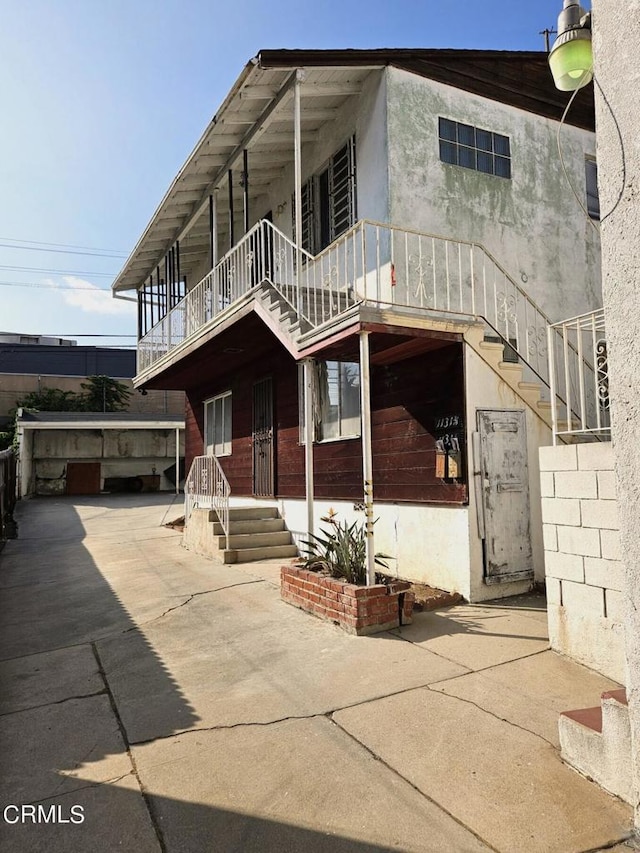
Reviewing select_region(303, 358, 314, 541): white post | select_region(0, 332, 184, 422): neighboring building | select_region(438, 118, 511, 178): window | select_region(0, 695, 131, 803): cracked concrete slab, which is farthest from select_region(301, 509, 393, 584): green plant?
select_region(0, 332, 184, 422): neighboring building

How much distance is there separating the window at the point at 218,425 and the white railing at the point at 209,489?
1.14m

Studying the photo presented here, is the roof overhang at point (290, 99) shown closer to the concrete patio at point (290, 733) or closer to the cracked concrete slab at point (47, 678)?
the concrete patio at point (290, 733)

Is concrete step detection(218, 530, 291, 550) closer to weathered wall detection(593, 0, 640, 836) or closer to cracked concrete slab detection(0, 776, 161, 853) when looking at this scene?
cracked concrete slab detection(0, 776, 161, 853)

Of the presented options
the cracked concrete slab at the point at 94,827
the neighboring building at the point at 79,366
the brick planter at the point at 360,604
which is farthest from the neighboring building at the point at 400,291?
the neighboring building at the point at 79,366

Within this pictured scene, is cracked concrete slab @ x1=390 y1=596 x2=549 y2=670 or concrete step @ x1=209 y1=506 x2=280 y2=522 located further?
concrete step @ x1=209 y1=506 x2=280 y2=522

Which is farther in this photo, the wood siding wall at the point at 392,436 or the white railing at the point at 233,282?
the white railing at the point at 233,282

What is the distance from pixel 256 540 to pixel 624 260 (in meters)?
7.34

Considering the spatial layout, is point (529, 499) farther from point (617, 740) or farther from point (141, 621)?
point (141, 621)

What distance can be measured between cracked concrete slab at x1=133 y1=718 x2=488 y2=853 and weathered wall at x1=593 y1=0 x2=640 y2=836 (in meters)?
0.96

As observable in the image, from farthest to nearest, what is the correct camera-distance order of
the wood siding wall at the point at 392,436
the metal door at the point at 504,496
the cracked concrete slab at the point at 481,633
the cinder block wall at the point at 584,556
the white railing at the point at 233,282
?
the white railing at the point at 233,282, the wood siding wall at the point at 392,436, the metal door at the point at 504,496, the cracked concrete slab at the point at 481,633, the cinder block wall at the point at 584,556

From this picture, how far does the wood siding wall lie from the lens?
619 centimetres

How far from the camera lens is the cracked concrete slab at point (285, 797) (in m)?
2.37

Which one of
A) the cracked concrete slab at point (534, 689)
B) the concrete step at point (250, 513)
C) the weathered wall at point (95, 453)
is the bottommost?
the cracked concrete slab at point (534, 689)
